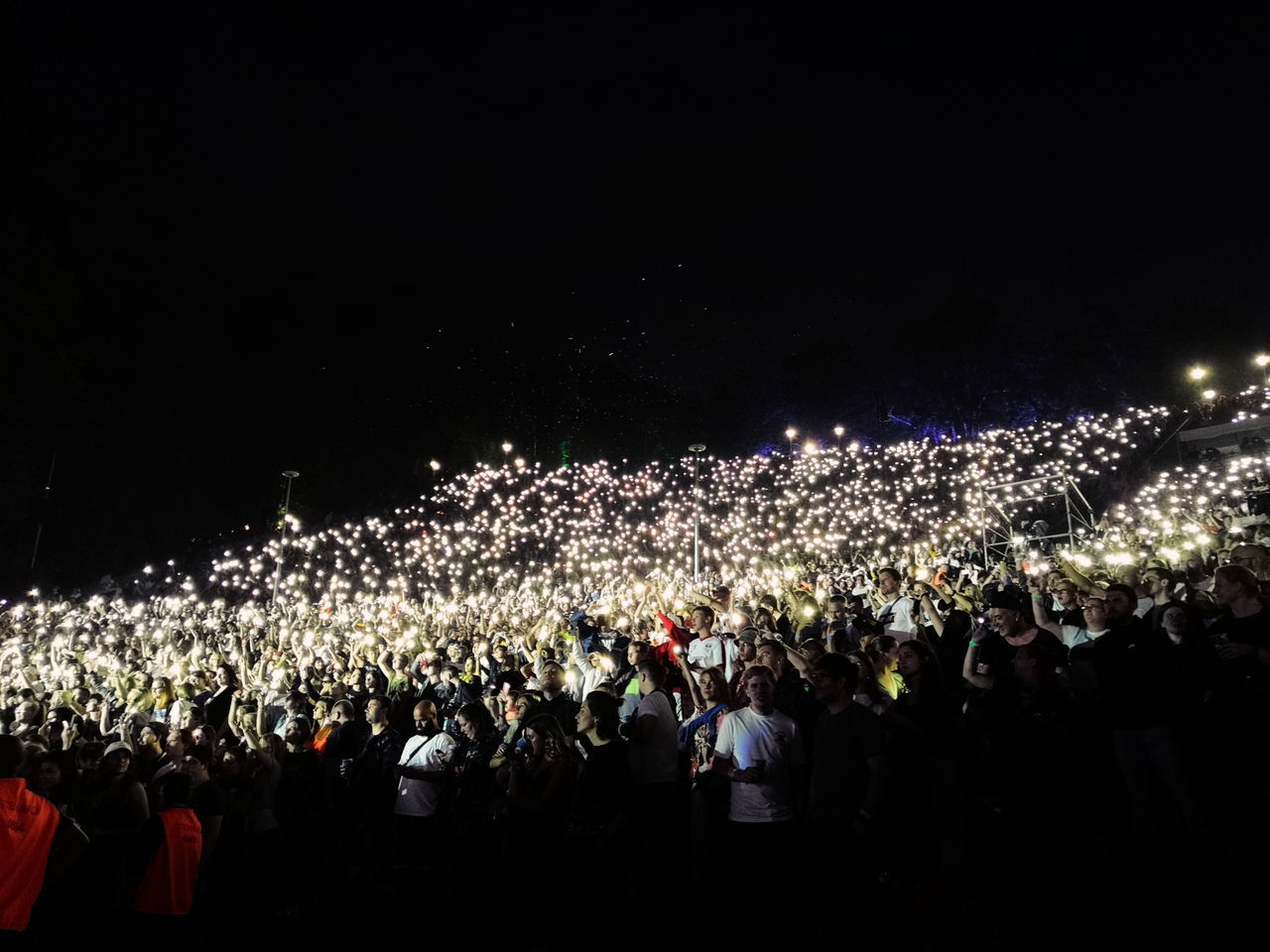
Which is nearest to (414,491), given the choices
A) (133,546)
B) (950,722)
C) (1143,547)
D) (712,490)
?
(133,546)

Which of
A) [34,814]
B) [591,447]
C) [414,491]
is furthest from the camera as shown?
[591,447]

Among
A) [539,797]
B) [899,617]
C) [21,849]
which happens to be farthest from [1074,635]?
[21,849]

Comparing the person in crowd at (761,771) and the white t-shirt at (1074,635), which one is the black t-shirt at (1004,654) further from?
the person in crowd at (761,771)

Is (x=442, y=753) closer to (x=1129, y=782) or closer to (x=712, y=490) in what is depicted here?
(x=1129, y=782)

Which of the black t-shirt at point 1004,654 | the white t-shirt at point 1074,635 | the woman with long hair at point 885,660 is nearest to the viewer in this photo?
the black t-shirt at point 1004,654

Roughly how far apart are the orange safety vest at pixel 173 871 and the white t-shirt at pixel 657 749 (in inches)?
119

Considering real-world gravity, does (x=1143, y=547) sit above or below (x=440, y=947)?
above

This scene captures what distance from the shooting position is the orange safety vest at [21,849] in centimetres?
402

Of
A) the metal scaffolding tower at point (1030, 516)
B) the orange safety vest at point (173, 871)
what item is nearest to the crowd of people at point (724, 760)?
the orange safety vest at point (173, 871)

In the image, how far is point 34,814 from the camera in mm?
4199

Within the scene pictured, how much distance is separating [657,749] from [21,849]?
3898 mm

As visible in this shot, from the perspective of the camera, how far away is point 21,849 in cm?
410

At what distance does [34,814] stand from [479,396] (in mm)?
32873

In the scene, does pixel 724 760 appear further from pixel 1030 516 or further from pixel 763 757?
pixel 1030 516
